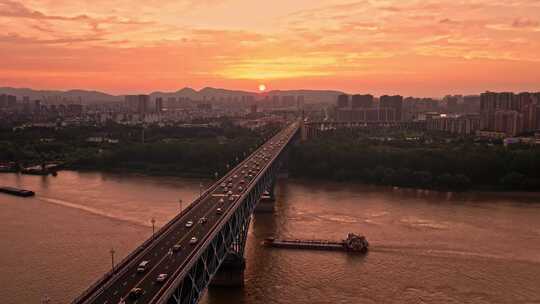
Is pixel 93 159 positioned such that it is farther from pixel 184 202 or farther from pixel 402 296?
pixel 402 296

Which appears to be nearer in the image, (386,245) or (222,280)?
(222,280)

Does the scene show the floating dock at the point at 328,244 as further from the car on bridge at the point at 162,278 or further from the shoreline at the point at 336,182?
the shoreline at the point at 336,182

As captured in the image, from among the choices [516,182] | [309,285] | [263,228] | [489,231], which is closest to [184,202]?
[263,228]

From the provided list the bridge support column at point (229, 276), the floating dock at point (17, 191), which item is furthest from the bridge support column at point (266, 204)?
the floating dock at point (17, 191)

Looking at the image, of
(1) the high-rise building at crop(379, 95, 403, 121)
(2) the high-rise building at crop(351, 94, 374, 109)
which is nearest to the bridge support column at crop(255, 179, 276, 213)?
(1) the high-rise building at crop(379, 95, 403, 121)

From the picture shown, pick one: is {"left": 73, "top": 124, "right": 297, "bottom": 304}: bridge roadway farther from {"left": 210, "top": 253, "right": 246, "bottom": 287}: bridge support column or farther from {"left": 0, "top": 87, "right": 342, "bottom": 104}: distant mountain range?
{"left": 0, "top": 87, "right": 342, "bottom": 104}: distant mountain range

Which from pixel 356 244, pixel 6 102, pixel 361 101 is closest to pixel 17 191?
pixel 356 244
